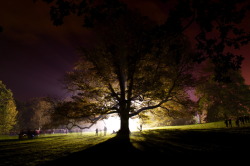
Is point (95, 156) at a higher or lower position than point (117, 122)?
higher

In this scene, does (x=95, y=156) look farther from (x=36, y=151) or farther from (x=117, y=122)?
(x=117, y=122)

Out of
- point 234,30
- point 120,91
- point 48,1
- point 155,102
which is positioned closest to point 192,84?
point 155,102

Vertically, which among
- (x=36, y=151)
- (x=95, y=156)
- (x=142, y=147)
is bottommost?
(x=36, y=151)

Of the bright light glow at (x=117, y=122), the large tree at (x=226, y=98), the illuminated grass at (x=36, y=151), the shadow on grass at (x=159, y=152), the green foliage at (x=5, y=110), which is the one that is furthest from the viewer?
the green foliage at (x=5, y=110)

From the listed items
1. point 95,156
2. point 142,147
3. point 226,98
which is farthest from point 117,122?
point 95,156

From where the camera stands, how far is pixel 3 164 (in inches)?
225

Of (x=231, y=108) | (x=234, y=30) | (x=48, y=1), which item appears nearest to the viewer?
(x=48, y=1)

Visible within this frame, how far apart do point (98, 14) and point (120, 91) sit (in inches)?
558

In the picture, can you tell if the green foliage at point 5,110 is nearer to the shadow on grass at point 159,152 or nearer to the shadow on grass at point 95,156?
the shadow on grass at point 159,152

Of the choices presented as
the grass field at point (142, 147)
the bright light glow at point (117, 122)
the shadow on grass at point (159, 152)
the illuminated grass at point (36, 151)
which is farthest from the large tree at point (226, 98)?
the illuminated grass at point (36, 151)

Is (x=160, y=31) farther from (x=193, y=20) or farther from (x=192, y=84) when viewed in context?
(x=192, y=84)

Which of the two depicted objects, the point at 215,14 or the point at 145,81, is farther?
the point at 145,81

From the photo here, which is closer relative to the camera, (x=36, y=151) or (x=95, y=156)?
(x=95, y=156)

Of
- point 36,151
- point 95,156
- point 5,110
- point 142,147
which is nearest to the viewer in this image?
point 95,156
